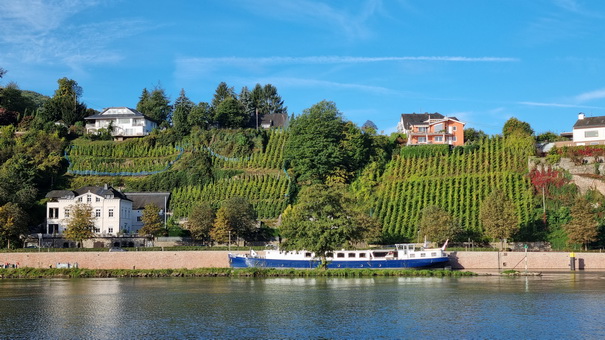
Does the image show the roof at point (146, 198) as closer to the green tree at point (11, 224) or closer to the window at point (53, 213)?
the window at point (53, 213)

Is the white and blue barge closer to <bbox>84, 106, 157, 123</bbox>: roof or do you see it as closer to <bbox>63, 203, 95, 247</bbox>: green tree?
<bbox>63, 203, 95, 247</bbox>: green tree

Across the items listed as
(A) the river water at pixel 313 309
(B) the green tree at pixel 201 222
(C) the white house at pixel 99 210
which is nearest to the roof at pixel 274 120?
(C) the white house at pixel 99 210

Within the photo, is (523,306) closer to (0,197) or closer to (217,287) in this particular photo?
(217,287)

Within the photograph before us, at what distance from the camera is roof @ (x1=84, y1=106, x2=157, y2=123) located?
112188 millimetres

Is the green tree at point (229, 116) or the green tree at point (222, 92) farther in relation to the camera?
the green tree at point (222, 92)

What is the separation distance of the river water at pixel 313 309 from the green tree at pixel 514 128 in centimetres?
4148

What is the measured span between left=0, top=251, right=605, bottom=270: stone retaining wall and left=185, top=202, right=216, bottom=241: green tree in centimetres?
851

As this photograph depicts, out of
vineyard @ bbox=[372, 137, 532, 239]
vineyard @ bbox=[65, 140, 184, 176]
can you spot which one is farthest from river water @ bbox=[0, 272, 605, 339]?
vineyard @ bbox=[65, 140, 184, 176]

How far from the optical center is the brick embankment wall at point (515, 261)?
6197cm

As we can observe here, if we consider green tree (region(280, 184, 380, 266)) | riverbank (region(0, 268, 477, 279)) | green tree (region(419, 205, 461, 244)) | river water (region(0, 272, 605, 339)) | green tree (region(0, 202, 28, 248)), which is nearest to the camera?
river water (region(0, 272, 605, 339))

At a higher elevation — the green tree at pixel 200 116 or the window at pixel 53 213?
the green tree at pixel 200 116

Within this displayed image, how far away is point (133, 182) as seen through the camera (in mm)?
91812

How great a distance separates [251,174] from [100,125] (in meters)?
35.1

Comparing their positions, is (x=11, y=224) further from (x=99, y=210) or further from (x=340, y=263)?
(x=340, y=263)
